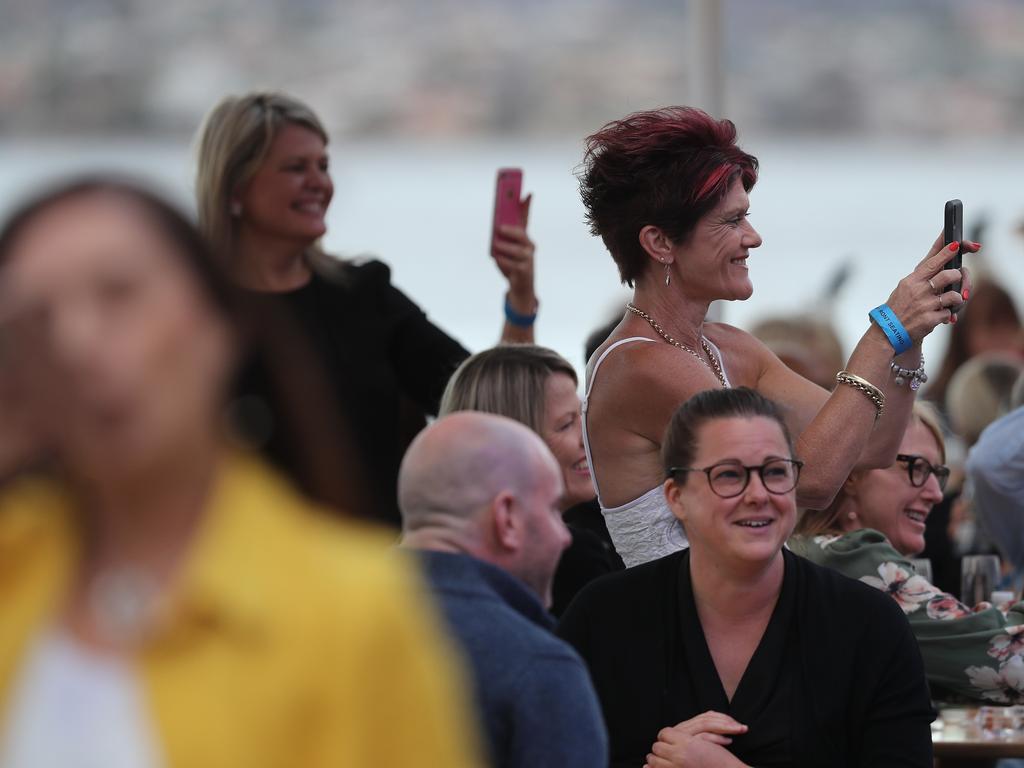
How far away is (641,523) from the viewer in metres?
2.90

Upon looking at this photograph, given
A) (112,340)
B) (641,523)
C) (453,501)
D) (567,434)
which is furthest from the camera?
(567,434)

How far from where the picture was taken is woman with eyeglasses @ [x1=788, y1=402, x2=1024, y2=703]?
320cm

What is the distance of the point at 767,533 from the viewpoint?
261 cm

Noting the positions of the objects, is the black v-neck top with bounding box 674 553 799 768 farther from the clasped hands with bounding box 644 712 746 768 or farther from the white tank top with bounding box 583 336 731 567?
the white tank top with bounding box 583 336 731 567

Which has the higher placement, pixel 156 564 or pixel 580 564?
pixel 156 564

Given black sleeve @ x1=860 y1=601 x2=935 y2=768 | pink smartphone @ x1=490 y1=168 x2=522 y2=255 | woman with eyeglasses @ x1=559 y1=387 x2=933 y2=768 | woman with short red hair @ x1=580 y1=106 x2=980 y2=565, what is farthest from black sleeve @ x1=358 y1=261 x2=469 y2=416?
black sleeve @ x1=860 y1=601 x2=935 y2=768

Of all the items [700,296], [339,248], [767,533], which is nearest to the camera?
[767,533]

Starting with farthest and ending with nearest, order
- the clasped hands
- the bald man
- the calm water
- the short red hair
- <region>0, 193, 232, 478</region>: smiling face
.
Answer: the calm water, the short red hair, the clasped hands, the bald man, <region>0, 193, 232, 478</region>: smiling face

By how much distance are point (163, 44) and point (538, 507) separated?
7.69 metres

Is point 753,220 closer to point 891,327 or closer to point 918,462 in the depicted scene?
point 918,462

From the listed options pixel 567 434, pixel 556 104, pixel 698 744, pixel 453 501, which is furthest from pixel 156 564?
pixel 556 104

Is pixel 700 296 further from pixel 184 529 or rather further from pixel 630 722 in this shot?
pixel 184 529

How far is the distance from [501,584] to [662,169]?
1217 millimetres

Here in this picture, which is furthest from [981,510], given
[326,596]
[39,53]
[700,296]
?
[39,53]
